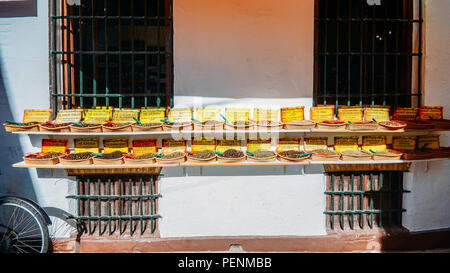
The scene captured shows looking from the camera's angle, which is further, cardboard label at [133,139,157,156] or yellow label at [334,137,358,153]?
yellow label at [334,137,358,153]

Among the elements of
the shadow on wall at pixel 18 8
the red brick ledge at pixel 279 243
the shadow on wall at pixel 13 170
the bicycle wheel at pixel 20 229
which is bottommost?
the red brick ledge at pixel 279 243

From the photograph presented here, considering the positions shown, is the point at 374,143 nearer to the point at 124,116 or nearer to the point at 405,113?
the point at 405,113

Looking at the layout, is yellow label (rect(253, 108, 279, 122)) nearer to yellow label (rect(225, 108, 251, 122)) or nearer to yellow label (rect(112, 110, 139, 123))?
yellow label (rect(225, 108, 251, 122))

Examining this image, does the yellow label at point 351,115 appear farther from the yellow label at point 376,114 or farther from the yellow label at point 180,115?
the yellow label at point 180,115

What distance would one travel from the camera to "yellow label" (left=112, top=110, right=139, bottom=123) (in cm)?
370

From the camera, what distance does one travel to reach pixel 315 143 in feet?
12.5

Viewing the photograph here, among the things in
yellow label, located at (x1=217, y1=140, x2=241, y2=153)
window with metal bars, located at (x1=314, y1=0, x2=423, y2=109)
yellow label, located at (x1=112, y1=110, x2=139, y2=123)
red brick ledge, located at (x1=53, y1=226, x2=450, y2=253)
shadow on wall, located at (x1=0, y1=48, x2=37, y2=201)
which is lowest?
red brick ledge, located at (x1=53, y1=226, x2=450, y2=253)

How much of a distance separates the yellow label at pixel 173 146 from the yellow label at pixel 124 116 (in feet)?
1.70

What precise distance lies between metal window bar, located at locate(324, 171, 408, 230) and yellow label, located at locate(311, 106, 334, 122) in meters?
0.78

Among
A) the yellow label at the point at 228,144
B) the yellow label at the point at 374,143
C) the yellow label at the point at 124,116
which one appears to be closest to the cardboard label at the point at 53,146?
the yellow label at the point at 124,116

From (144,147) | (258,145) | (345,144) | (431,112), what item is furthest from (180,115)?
(431,112)

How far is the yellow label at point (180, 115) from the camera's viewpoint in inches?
143

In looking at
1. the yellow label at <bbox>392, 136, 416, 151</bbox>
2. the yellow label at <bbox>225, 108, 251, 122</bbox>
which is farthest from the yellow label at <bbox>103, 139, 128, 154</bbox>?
the yellow label at <bbox>392, 136, 416, 151</bbox>

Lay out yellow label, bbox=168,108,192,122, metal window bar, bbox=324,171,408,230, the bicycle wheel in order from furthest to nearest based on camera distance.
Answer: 1. metal window bar, bbox=324,171,408,230
2. yellow label, bbox=168,108,192,122
3. the bicycle wheel
